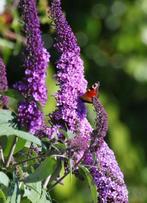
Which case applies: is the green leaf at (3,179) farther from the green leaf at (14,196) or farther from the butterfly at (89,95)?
the butterfly at (89,95)

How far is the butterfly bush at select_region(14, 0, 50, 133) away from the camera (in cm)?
159

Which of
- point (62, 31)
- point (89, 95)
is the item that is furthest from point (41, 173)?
point (62, 31)

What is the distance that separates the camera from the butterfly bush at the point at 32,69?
5.20ft

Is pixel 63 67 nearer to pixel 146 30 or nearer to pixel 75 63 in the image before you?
pixel 75 63

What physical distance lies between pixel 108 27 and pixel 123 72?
0.32m

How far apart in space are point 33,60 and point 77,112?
0.16 meters

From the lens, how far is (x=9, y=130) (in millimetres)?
1609

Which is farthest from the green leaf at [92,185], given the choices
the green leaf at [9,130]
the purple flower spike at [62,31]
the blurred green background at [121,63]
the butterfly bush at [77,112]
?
the blurred green background at [121,63]

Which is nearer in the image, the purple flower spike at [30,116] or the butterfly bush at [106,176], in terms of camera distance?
the purple flower spike at [30,116]

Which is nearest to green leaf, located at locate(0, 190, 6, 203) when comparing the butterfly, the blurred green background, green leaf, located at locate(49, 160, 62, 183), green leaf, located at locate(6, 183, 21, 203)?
green leaf, located at locate(6, 183, 21, 203)

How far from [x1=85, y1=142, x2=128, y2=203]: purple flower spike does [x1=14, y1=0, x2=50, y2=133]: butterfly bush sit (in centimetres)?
18

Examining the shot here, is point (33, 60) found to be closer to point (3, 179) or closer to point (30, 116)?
point (30, 116)

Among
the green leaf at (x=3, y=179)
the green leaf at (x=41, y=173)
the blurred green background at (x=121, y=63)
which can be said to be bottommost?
the green leaf at (x=3, y=179)

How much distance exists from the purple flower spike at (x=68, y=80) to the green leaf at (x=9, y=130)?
9cm
